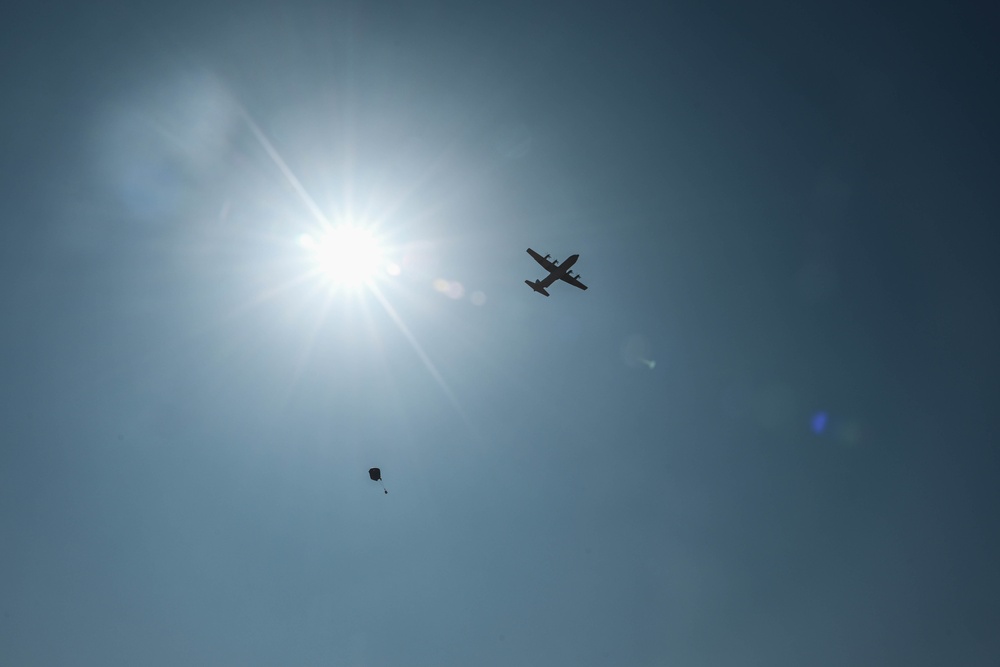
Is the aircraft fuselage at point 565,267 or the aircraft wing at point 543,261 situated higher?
the aircraft wing at point 543,261

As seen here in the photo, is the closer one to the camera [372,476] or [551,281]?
[372,476]

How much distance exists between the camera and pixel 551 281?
81.2 metres

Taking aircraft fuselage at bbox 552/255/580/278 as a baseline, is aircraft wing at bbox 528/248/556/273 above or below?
above

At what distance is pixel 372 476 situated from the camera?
57969mm

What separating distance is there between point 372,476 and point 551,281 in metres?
44.1

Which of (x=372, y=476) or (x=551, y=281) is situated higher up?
(x=551, y=281)
